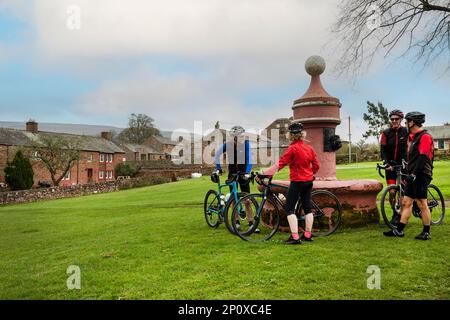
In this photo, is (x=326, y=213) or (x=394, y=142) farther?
(x=394, y=142)

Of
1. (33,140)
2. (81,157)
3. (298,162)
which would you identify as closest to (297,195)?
(298,162)

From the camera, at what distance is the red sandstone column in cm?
883

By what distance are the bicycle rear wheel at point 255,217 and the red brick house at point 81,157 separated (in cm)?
4484

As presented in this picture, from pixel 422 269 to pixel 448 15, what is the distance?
943cm

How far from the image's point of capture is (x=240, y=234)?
732cm

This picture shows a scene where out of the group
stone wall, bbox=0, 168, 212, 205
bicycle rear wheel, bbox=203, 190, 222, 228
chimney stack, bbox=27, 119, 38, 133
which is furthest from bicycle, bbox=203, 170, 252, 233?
chimney stack, bbox=27, 119, 38, 133

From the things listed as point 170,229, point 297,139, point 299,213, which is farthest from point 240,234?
point 170,229

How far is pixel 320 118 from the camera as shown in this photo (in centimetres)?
878

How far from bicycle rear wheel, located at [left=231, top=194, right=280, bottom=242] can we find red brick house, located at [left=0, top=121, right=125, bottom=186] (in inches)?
1765

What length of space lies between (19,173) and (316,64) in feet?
134

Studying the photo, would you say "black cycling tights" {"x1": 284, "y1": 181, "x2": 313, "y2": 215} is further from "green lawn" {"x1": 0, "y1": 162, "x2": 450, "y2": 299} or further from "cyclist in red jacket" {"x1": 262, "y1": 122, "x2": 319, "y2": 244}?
"green lawn" {"x1": 0, "y1": 162, "x2": 450, "y2": 299}

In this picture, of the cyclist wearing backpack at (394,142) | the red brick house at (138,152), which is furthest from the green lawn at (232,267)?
the red brick house at (138,152)

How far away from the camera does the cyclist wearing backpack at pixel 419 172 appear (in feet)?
22.6

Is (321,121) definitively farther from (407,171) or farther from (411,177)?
(411,177)
